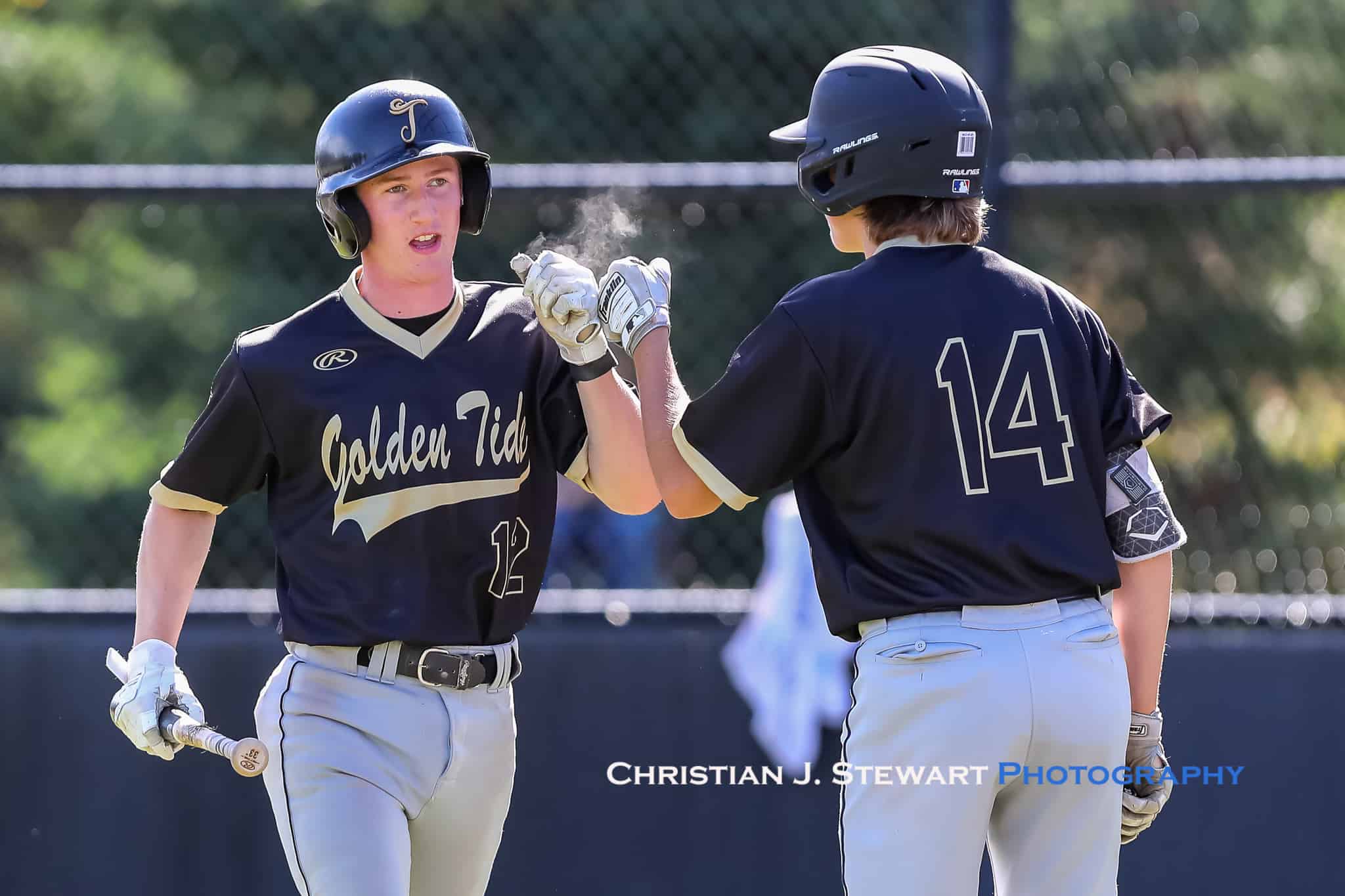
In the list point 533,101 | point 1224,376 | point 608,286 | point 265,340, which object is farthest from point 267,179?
point 1224,376

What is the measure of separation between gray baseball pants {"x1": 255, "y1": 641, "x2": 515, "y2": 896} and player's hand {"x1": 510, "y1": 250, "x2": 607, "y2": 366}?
57 cm

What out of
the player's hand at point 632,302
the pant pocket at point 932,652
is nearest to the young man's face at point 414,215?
the player's hand at point 632,302

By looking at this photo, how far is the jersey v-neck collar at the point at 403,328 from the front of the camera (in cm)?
291

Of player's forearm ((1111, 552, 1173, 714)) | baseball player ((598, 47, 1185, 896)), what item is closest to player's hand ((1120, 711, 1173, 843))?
player's forearm ((1111, 552, 1173, 714))

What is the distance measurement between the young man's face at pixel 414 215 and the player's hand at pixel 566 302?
0.58 ft

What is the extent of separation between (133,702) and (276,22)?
23.0 ft

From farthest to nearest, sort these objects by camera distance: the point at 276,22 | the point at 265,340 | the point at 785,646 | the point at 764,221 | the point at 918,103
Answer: the point at 276,22 < the point at 764,221 < the point at 785,646 < the point at 265,340 < the point at 918,103

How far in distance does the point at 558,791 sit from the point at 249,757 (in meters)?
1.79

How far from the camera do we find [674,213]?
471 centimetres

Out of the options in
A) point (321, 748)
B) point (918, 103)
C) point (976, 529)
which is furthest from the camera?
point (321, 748)

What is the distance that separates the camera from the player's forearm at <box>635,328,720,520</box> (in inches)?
104

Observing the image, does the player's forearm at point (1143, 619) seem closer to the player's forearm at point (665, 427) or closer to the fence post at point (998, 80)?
the player's forearm at point (665, 427)

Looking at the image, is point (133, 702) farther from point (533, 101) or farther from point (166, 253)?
point (166, 253)

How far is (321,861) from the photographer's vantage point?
265 centimetres
